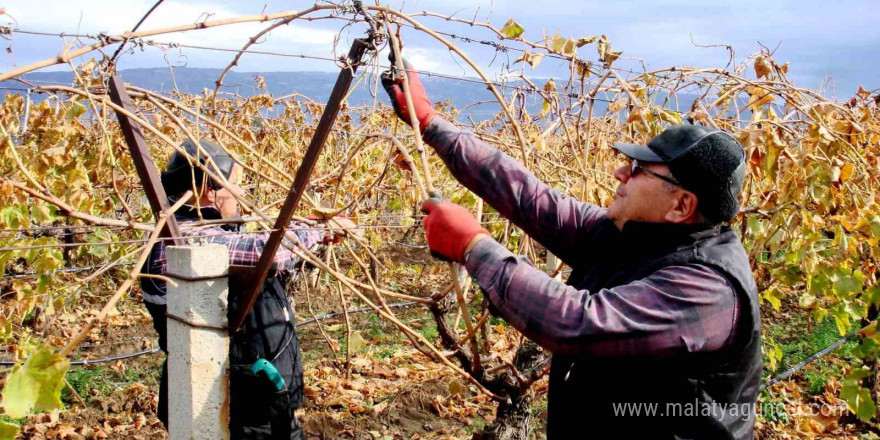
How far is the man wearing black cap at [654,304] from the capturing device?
1.49 metres

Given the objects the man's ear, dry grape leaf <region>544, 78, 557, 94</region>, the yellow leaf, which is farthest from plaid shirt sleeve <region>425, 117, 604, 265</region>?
the yellow leaf

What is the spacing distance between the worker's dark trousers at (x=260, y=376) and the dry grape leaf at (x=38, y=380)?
1.38 m

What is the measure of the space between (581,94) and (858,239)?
1765mm

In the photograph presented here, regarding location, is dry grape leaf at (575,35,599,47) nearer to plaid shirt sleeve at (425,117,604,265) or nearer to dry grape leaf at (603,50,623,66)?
dry grape leaf at (603,50,623,66)

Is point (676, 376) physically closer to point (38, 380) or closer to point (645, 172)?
point (645, 172)

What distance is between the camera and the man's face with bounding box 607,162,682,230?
1661mm

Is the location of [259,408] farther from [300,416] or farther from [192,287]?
[300,416]

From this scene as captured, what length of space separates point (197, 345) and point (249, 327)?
29.6 inches

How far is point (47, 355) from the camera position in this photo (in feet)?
3.78

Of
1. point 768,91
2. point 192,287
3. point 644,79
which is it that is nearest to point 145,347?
point 192,287

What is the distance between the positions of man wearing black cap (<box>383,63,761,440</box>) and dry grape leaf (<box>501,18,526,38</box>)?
0.76m

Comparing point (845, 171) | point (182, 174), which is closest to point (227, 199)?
point (182, 174)

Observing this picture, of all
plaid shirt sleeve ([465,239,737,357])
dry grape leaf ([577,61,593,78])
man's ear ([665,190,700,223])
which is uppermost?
dry grape leaf ([577,61,593,78])

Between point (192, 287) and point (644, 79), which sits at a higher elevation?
point (644, 79)
